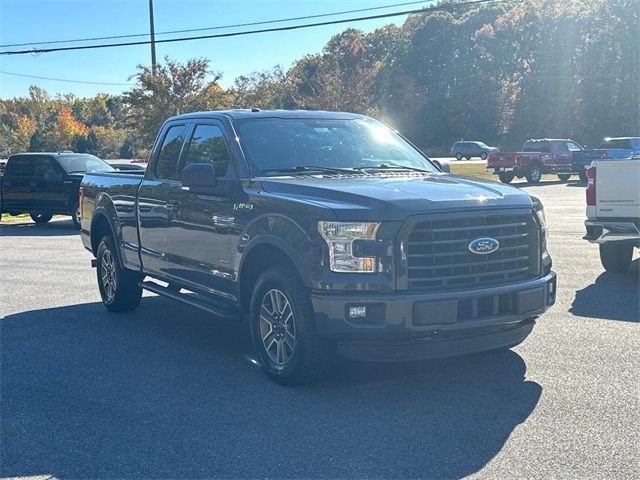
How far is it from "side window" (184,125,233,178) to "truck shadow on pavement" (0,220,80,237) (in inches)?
467

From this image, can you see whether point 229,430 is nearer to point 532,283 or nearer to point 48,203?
point 532,283

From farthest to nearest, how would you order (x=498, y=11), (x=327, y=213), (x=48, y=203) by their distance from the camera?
1. (x=498, y=11)
2. (x=48, y=203)
3. (x=327, y=213)

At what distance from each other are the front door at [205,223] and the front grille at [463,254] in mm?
1758

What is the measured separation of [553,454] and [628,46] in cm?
5683

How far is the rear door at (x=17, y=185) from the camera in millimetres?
20359

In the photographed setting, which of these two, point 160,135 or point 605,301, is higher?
point 160,135

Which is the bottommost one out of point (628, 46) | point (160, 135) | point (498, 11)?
point (160, 135)

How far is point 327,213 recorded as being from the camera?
530cm

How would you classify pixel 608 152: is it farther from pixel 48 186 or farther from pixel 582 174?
pixel 48 186

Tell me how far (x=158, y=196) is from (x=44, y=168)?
1372cm

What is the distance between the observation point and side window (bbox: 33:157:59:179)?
64.7 feet

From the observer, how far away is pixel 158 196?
24.8 feet

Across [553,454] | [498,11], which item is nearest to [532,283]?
[553,454]

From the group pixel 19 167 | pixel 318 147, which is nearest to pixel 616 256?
pixel 318 147
